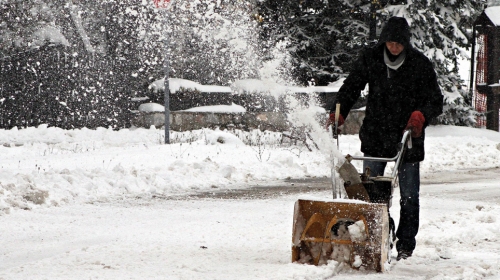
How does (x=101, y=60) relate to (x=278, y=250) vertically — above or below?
above

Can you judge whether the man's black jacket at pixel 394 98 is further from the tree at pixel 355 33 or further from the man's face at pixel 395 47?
the tree at pixel 355 33

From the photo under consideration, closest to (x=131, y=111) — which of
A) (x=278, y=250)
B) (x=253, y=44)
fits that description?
(x=253, y=44)

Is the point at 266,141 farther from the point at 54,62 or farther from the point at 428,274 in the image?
the point at 428,274

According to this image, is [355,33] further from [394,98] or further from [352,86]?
[394,98]

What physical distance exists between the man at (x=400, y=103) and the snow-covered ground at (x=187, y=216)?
472mm

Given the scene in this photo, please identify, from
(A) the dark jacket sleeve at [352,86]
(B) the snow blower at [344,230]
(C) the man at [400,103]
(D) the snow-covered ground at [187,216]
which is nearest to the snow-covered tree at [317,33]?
(D) the snow-covered ground at [187,216]

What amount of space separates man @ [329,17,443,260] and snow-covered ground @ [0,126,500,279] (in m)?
0.47

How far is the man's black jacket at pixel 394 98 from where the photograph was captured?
576 centimetres

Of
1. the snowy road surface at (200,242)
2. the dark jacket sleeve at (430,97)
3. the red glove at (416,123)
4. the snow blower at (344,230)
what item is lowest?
the snowy road surface at (200,242)

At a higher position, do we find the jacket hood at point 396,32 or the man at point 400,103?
the jacket hood at point 396,32

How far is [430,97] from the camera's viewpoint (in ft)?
18.8

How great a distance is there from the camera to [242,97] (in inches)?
824

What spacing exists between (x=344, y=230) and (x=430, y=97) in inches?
54.7

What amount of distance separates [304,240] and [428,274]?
923 millimetres
